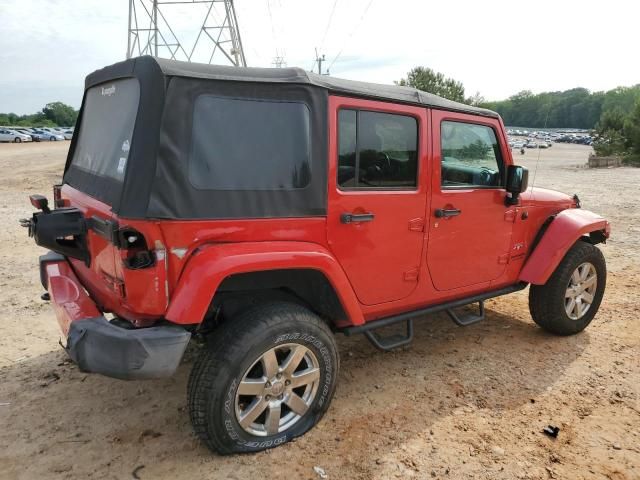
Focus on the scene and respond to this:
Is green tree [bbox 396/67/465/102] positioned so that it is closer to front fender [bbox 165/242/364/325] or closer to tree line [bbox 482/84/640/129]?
tree line [bbox 482/84/640/129]

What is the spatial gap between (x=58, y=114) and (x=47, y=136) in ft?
117

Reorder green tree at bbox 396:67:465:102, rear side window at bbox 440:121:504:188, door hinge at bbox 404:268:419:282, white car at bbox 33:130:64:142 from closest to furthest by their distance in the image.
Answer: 1. door hinge at bbox 404:268:419:282
2. rear side window at bbox 440:121:504:188
3. green tree at bbox 396:67:465:102
4. white car at bbox 33:130:64:142

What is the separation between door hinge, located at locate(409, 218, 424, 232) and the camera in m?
3.16

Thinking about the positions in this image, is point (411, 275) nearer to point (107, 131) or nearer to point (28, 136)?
point (107, 131)

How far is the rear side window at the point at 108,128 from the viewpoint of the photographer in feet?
8.23

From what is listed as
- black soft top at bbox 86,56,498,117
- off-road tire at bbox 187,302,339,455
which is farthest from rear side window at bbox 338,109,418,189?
off-road tire at bbox 187,302,339,455

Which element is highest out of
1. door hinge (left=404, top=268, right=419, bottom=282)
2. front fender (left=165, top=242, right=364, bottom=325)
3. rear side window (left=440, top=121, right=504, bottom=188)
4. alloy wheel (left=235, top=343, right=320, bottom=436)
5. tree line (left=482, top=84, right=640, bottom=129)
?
tree line (left=482, top=84, right=640, bottom=129)

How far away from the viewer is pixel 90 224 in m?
2.59

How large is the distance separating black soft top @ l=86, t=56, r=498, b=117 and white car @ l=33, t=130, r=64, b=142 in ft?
166

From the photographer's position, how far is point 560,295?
4.06 m

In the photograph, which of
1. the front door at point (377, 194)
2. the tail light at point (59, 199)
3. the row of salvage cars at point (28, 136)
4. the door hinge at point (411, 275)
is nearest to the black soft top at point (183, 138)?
the front door at point (377, 194)

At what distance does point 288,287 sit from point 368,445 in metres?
1.01

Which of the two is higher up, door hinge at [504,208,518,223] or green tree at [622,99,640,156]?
green tree at [622,99,640,156]

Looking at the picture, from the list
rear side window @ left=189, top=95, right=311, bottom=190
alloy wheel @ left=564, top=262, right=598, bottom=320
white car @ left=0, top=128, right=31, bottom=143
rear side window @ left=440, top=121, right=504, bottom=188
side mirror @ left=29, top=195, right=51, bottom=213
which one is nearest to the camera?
rear side window @ left=189, top=95, right=311, bottom=190
